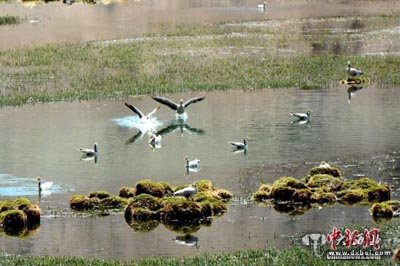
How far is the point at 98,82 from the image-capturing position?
50.8 meters

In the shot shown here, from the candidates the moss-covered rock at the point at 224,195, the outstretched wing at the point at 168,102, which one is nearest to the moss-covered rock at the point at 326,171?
the moss-covered rock at the point at 224,195

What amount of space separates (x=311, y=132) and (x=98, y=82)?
1355cm

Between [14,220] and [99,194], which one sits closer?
[14,220]

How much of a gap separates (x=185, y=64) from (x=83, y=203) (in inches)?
1010

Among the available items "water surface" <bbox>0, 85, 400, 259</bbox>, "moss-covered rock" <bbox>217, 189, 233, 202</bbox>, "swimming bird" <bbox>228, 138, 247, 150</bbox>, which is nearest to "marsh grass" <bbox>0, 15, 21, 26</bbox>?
"water surface" <bbox>0, 85, 400, 259</bbox>

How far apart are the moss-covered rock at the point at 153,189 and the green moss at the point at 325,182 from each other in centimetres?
418

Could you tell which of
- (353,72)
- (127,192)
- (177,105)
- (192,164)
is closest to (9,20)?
(353,72)

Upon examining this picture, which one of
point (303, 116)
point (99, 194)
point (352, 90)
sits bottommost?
point (352, 90)

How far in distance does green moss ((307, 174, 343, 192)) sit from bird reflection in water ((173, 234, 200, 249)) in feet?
17.8

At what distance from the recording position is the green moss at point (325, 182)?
31297mm

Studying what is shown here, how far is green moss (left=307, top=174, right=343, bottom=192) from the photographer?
3130cm

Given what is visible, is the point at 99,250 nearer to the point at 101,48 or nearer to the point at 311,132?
the point at 311,132

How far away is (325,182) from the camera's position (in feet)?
104

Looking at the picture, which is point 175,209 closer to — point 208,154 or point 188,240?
point 188,240
